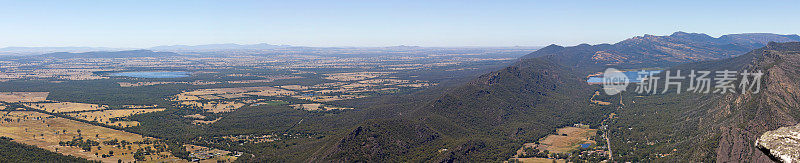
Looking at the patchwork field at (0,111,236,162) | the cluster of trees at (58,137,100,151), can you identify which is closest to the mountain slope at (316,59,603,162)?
the patchwork field at (0,111,236,162)

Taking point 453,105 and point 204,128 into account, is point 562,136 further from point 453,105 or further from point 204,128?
point 204,128

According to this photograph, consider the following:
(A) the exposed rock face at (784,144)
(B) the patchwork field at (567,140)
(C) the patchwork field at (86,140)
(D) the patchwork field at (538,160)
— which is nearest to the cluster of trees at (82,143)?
(C) the patchwork field at (86,140)

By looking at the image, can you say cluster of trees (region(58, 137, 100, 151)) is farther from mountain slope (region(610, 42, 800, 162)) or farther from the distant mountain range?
mountain slope (region(610, 42, 800, 162))

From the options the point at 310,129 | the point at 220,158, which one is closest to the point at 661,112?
the point at 310,129

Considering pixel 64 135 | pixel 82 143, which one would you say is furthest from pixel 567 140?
pixel 64 135

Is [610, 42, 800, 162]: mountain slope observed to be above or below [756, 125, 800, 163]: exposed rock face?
below

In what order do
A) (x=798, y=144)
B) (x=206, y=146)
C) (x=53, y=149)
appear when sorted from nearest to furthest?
(x=798, y=144)
(x=53, y=149)
(x=206, y=146)

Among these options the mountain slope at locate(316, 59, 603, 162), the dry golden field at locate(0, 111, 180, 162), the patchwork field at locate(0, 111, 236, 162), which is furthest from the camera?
the dry golden field at locate(0, 111, 180, 162)
